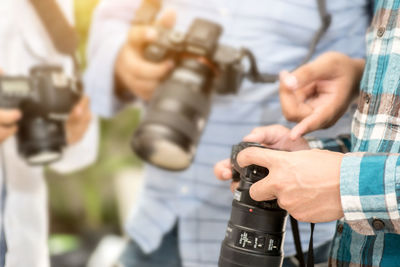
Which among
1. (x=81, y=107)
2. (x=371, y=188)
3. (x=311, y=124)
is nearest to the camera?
(x=371, y=188)

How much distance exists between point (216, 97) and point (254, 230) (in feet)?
0.90

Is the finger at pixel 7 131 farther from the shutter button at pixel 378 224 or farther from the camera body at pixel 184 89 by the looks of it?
the shutter button at pixel 378 224

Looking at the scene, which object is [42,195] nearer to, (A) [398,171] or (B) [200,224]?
(B) [200,224]

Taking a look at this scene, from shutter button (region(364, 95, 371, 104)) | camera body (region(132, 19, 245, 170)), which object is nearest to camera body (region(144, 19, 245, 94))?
camera body (region(132, 19, 245, 170))

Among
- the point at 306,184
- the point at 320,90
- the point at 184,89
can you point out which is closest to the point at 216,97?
the point at 184,89

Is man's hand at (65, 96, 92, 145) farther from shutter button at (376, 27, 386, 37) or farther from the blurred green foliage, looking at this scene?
shutter button at (376, 27, 386, 37)

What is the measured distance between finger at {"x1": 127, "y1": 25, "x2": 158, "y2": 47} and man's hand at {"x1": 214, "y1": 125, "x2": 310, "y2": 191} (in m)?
0.24

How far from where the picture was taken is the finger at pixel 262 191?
365mm

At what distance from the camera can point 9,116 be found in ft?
1.85

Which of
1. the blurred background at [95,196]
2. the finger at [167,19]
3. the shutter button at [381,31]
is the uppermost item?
the shutter button at [381,31]

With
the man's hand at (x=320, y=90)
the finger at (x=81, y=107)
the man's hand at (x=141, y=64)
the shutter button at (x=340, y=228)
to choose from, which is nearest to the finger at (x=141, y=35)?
the man's hand at (x=141, y=64)

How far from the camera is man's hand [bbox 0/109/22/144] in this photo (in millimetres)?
562

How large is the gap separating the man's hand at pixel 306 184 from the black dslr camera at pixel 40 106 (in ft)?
1.08

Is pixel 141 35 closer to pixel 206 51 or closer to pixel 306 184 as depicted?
pixel 206 51
